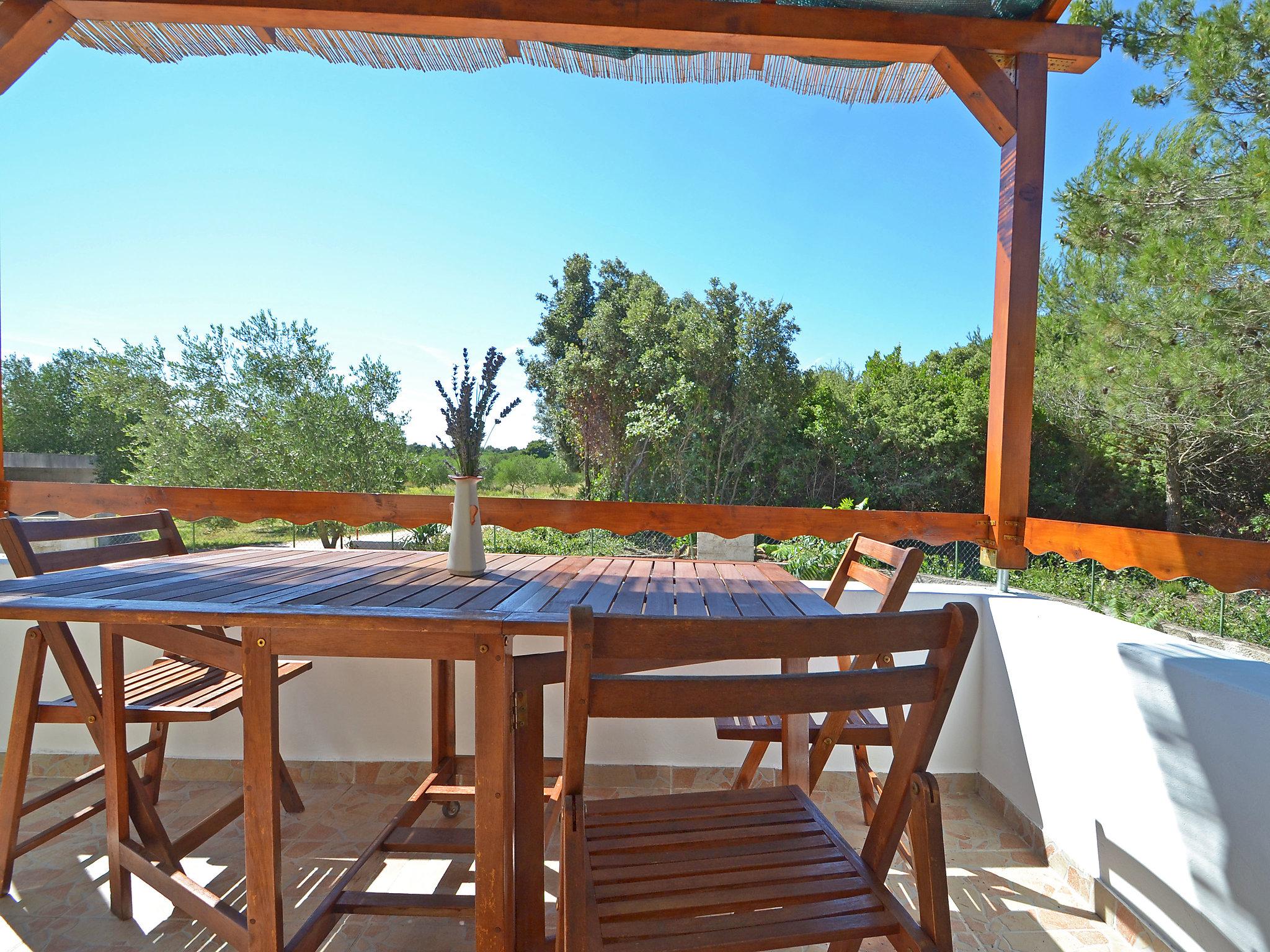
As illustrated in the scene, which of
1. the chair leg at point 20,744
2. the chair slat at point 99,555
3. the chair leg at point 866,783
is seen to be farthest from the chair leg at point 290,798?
the chair leg at point 866,783

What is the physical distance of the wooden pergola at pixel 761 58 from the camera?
93.7 inches

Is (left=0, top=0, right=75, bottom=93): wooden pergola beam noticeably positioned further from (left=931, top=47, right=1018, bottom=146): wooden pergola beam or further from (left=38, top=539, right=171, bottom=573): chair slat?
(left=931, top=47, right=1018, bottom=146): wooden pergola beam

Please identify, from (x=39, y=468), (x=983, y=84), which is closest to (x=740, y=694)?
(x=983, y=84)

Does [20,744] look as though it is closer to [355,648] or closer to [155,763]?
[155,763]

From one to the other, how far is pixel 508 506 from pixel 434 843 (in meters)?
1.19

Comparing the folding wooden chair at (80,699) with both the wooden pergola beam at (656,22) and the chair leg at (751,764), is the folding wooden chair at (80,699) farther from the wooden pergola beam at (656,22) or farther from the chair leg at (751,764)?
the wooden pergola beam at (656,22)

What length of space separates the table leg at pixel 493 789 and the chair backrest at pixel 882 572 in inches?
30.1

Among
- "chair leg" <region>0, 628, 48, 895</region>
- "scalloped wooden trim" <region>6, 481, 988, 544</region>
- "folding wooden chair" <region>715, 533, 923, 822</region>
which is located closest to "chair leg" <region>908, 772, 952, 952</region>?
"folding wooden chair" <region>715, 533, 923, 822</region>

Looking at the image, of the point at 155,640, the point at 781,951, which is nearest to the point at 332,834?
the point at 155,640

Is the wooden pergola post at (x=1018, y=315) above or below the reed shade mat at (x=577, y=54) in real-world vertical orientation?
below

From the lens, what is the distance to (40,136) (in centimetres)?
1335

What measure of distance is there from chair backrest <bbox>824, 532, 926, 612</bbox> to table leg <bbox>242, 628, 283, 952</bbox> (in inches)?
47.1

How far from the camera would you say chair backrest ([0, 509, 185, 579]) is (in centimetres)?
153

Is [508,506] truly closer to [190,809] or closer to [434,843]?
[434,843]
